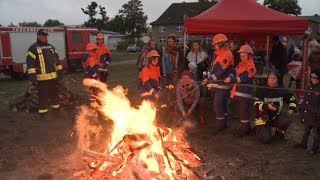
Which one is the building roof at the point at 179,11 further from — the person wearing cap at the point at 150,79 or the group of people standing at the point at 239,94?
the person wearing cap at the point at 150,79

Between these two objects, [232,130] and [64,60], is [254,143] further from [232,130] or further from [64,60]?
[64,60]

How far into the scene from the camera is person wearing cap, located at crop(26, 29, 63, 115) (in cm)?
855

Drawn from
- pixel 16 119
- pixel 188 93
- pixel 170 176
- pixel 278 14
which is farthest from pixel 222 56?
pixel 16 119

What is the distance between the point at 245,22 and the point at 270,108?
266cm

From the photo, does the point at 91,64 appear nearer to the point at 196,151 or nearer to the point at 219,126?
the point at 219,126

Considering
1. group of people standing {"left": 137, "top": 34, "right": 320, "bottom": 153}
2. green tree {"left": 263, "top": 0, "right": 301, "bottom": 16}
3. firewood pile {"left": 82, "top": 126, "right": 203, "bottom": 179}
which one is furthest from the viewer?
green tree {"left": 263, "top": 0, "right": 301, "bottom": 16}

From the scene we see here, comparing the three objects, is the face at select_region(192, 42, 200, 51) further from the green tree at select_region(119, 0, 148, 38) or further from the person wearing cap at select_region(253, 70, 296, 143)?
the green tree at select_region(119, 0, 148, 38)

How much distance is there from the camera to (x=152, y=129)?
5.83 m

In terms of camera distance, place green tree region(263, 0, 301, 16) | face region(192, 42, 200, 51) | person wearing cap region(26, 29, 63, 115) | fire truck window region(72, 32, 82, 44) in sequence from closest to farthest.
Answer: person wearing cap region(26, 29, 63, 115) < face region(192, 42, 200, 51) < fire truck window region(72, 32, 82, 44) < green tree region(263, 0, 301, 16)

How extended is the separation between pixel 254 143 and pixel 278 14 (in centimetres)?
370

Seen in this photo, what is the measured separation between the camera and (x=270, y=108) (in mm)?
7328

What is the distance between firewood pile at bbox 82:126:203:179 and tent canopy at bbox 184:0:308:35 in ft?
13.8

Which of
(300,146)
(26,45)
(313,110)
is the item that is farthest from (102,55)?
(26,45)

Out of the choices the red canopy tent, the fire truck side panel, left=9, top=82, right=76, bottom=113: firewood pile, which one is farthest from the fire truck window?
the red canopy tent
